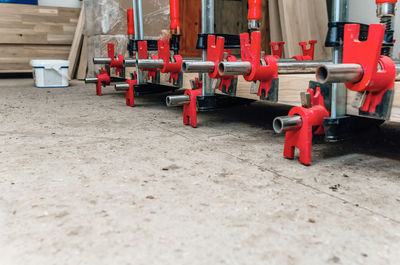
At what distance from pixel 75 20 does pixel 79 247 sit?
4550 millimetres

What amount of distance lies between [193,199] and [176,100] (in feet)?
2.38

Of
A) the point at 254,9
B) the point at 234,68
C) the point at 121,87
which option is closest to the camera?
the point at 234,68

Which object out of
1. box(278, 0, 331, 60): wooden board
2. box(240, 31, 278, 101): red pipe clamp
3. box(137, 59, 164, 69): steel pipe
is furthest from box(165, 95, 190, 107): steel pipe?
box(278, 0, 331, 60): wooden board

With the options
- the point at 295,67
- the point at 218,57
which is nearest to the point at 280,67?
the point at 295,67

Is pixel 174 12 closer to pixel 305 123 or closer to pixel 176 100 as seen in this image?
pixel 176 100

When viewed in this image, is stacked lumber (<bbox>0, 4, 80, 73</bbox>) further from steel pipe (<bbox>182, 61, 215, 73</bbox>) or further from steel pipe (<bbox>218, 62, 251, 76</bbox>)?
steel pipe (<bbox>218, 62, 251, 76</bbox>)

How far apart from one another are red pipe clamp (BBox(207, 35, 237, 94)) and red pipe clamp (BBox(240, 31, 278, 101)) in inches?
5.3

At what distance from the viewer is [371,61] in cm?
81

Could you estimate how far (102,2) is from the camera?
3535 mm

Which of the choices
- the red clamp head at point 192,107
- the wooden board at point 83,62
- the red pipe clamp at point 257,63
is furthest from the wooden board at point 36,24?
the red pipe clamp at point 257,63

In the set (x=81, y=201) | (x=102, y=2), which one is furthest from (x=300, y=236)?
(x=102, y=2)

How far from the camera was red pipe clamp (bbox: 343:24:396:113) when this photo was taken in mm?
804

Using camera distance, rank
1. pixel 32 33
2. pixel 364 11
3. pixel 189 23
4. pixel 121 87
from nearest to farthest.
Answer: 1. pixel 121 87
2. pixel 364 11
3. pixel 32 33
4. pixel 189 23

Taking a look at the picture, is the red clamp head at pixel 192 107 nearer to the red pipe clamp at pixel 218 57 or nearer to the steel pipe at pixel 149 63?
the red pipe clamp at pixel 218 57
